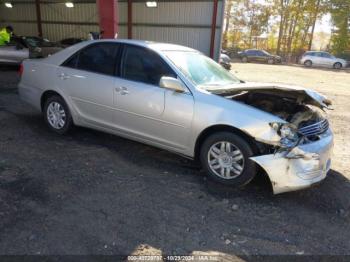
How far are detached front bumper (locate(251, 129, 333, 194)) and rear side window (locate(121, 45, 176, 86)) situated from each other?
62.3 inches

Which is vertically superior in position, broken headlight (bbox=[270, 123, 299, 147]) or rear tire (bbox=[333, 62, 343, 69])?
broken headlight (bbox=[270, 123, 299, 147])

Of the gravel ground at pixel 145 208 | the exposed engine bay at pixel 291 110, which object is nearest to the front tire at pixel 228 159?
the gravel ground at pixel 145 208

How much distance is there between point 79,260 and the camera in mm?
2607

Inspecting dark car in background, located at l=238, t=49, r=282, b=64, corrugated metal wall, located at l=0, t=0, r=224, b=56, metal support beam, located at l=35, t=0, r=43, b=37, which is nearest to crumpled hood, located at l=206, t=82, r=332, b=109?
corrugated metal wall, located at l=0, t=0, r=224, b=56

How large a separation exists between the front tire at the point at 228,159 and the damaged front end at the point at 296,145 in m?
0.17

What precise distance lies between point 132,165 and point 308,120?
2276 millimetres

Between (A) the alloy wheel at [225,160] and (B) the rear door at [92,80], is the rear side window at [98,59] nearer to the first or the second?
(B) the rear door at [92,80]

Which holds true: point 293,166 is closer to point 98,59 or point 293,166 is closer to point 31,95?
point 98,59

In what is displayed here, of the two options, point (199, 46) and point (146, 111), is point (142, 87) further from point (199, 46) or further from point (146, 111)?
point (199, 46)

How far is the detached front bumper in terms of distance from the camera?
3465 millimetres

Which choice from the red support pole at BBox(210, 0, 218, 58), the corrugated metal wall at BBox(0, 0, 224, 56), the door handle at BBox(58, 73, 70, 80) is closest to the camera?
the door handle at BBox(58, 73, 70, 80)

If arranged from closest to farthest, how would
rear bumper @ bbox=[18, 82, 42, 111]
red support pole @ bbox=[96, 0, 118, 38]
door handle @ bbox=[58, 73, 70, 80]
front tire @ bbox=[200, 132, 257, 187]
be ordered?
1. front tire @ bbox=[200, 132, 257, 187]
2. door handle @ bbox=[58, 73, 70, 80]
3. rear bumper @ bbox=[18, 82, 42, 111]
4. red support pole @ bbox=[96, 0, 118, 38]

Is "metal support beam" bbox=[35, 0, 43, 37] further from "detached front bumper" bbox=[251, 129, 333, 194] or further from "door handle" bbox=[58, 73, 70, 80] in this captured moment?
"detached front bumper" bbox=[251, 129, 333, 194]

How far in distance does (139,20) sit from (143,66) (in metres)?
13.1
